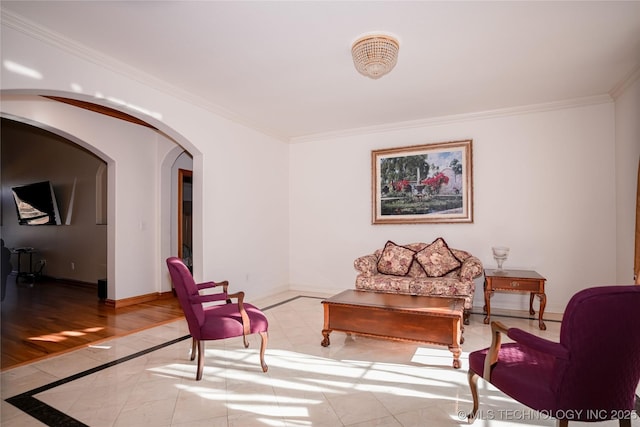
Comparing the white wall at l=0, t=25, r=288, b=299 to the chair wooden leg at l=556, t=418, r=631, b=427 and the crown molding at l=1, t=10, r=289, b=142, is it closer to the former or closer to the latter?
the crown molding at l=1, t=10, r=289, b=142

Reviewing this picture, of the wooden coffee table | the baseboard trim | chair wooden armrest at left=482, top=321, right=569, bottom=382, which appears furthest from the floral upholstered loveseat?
the baseboard trim

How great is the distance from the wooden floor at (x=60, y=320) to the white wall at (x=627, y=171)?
19.3 ft

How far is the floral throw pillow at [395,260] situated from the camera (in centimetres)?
502

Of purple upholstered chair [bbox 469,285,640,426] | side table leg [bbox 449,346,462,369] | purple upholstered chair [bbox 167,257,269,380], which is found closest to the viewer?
purple upholstered chair [bbox 469,285,640,426]

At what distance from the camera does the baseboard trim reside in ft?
17.3

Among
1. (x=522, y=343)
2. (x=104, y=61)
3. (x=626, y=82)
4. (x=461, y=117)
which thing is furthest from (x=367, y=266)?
(x=104, y=61)

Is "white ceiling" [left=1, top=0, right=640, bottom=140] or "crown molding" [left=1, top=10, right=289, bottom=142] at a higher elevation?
"white ceiling" [left=1, top=0, right=640, bottom=140]

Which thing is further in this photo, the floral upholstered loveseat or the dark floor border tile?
the floral upholstered loveseat

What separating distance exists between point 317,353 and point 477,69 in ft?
11.6

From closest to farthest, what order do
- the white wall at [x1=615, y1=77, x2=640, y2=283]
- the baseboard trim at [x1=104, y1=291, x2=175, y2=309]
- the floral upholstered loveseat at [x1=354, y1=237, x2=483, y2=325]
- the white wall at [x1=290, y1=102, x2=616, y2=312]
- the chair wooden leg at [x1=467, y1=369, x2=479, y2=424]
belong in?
1. the chair wooden leg at [x1=467, y1=369, x2=479, y2=424]
2. the white wall at [x1=615, y1=77, x2=640, y2=283]
3. the floral upholstered loveseat at [x1=354, y1=237, x2=483, y2=325]
4. the white wall at [x1=290, y1=102, x2=616, y2=312]
5. the baseboard trim at [x1=104, y1=291, x2=175, y2=309]

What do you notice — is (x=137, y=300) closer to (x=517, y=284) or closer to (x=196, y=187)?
(x=196, y=187)

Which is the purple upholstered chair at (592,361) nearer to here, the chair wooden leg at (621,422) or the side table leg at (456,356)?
the chair wooden leg at (621,422)

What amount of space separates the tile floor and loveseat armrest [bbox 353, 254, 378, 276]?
4.19 feet

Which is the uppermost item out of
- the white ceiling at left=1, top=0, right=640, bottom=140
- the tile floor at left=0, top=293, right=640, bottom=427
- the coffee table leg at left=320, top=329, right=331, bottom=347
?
the white ceiling at left=1, top=0, right=640, bottom=140
